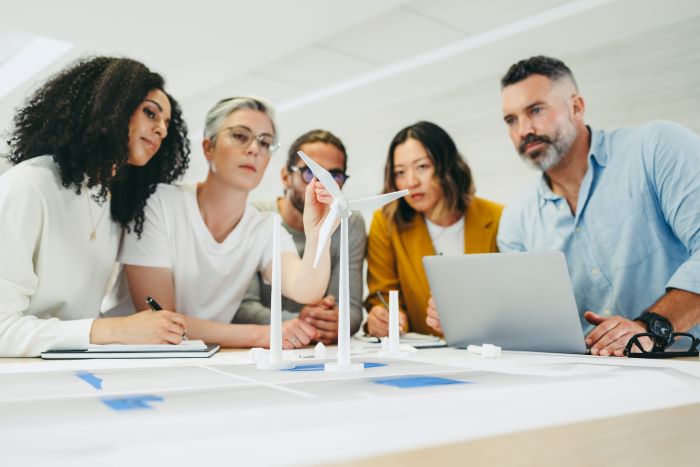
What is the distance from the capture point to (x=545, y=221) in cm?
238

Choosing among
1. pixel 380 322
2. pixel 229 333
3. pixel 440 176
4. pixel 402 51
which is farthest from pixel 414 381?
pixel 402 51

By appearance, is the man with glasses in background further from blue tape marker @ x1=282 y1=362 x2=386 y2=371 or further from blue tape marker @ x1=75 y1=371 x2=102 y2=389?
blue tape marker @ x1=75 y1=371 x2=102 y2=389

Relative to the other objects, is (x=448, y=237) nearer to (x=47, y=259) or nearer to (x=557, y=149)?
(x=557, y=149)

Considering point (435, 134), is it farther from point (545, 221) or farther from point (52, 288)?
point (52, 288)

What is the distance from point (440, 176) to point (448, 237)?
1.00 ft

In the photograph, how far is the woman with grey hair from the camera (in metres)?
1.93

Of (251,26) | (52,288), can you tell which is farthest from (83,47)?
(52,288)

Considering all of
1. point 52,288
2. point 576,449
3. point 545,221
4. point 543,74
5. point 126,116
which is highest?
point 543,74

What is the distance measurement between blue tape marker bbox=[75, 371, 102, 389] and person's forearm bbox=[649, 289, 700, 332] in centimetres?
157

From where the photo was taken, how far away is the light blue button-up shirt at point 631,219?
207 centimetres

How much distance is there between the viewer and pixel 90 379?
949 millimetres

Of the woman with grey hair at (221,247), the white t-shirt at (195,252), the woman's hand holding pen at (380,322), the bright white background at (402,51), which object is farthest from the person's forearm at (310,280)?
the bright white background at (402,51)

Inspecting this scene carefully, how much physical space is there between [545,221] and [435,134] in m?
0.78

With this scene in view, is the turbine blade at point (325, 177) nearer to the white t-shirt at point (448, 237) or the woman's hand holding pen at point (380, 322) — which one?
the woman's hand holding pen at point (380, 322)
